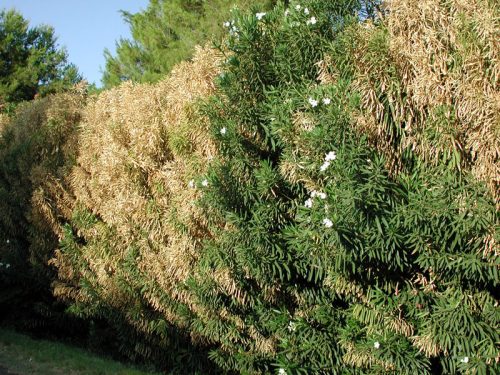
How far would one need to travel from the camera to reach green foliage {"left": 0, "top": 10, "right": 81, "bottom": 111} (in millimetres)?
28609

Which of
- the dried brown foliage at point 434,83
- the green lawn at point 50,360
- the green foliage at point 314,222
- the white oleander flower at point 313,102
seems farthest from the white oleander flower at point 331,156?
the green lawn at point 50,360

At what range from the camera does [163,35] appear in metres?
19.6

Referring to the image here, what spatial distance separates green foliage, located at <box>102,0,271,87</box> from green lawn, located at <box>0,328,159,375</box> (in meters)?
7.71

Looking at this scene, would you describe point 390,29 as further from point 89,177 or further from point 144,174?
point 89,177

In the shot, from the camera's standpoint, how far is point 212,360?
8.34 meters

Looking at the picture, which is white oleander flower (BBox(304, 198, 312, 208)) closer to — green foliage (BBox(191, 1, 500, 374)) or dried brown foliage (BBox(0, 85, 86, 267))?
green foliage (BBox(191, 1, 500, 374))

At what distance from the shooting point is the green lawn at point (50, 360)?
8758 millimetres

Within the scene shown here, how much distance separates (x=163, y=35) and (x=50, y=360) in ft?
40.8

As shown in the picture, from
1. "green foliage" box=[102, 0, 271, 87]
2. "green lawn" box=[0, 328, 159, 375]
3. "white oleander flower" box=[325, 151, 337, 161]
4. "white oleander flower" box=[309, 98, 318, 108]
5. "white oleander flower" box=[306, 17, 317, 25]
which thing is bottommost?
"green lawn" box=[0, 328, 159, 375]

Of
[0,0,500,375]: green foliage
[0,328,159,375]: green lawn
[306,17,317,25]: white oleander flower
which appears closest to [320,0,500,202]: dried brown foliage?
[0,0,500,375]: green foliage

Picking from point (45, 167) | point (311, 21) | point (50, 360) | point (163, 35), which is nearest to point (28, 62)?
point (163, 35)

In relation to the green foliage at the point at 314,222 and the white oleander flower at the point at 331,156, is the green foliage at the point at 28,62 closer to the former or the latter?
the green foliage at the point at 314,222

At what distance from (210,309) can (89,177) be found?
397 cm

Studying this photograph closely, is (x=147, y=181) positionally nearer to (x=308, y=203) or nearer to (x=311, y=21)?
(x=308, y=203)
